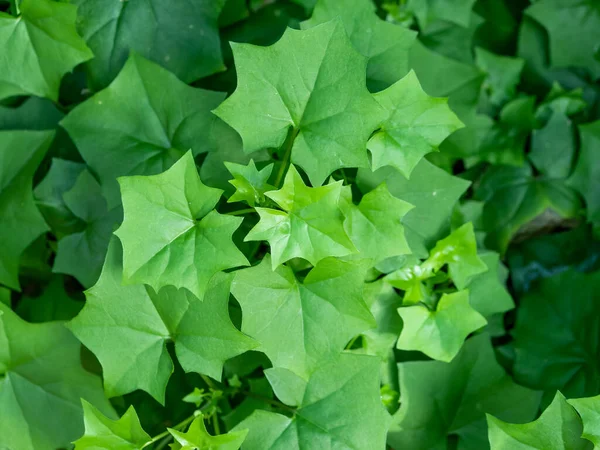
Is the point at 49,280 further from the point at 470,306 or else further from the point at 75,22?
the point at 470,306

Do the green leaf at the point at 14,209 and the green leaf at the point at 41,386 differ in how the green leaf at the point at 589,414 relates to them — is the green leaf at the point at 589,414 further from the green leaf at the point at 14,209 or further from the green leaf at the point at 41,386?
the green leaf at the point at 14,209

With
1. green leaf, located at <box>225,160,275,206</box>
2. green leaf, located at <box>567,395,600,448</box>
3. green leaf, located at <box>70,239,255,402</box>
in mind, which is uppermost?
green leaf, located at <box>225,160,275,206</box>

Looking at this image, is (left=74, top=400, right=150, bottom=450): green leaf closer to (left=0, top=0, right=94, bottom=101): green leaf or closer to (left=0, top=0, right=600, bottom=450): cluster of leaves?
(left=0, top=0, right=600, bottom=450): cluster of leaves

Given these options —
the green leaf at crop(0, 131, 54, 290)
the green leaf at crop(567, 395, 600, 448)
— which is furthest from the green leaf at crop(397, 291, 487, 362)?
the green leaf at crop(0, 131, 54, 290)

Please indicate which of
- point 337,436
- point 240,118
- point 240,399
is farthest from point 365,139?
point 240,399

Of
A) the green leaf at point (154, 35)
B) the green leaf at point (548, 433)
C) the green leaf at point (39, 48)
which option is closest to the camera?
the green leaf at point (548, 433)

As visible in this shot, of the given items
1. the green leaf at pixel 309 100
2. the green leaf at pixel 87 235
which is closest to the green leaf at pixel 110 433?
the green leaf at pixel 87 235

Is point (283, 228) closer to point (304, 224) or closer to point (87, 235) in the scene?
point (304, 224)
